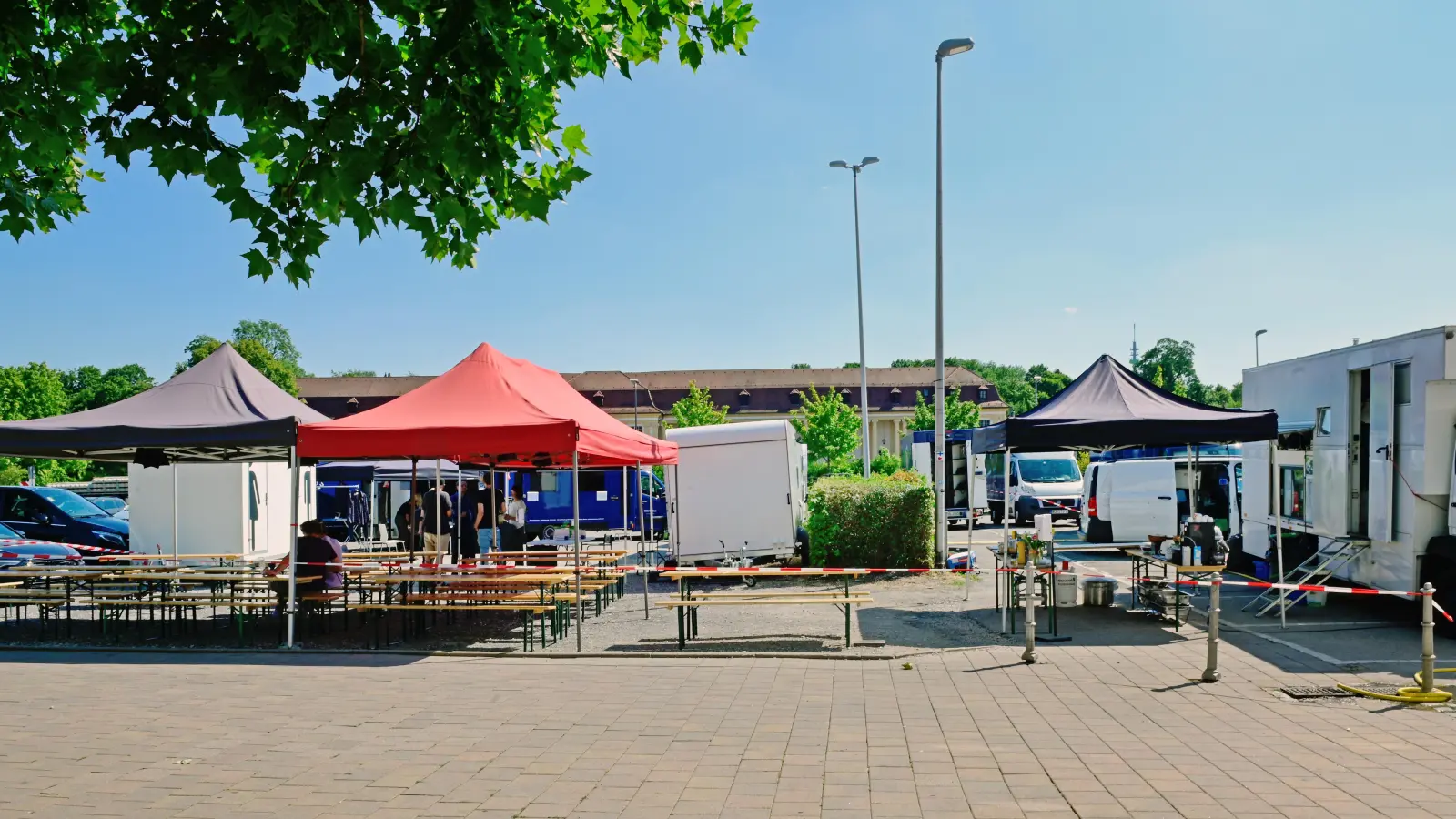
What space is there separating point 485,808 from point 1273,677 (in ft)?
22.7

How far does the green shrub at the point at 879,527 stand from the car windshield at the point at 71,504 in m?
14.8

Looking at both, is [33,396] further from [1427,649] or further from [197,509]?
[1427,649]

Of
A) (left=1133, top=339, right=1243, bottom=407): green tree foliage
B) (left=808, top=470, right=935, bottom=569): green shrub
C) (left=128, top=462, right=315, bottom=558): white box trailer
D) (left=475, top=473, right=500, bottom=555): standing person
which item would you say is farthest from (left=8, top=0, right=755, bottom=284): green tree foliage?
(left=1133, top=339, right=1243, bottom=407): green tree foliage

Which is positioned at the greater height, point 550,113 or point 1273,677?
point 550,113

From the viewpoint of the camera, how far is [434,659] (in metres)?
10.7

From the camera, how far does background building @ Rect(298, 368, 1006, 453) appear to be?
92625 millimetres

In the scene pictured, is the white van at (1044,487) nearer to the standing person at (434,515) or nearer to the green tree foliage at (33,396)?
the standing person at (434,515)

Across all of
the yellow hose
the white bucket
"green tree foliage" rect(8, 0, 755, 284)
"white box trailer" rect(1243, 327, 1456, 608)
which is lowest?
the yellow hose

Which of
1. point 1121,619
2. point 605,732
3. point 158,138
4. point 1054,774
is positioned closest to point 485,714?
point 605,732

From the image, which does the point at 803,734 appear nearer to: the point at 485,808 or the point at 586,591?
the point at 485,808

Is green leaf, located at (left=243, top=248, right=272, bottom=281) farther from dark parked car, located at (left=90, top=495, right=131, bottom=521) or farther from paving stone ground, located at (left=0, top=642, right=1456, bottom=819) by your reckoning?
dark parked car, located at (left=90, top=495, right=131, bottom=521)

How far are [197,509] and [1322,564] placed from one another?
17755 mm

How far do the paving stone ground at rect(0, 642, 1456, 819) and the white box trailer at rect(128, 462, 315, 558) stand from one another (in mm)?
9360

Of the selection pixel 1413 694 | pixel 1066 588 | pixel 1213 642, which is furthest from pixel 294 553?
pixel 1413 694
